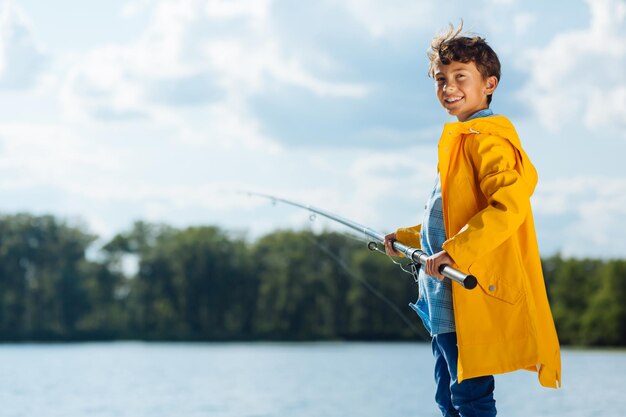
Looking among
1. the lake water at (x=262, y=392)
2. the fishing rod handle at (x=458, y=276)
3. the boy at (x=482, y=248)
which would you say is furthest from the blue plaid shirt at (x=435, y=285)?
the lake water at (x=262, y=392)

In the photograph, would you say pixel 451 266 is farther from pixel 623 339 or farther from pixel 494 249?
pixel 623 339

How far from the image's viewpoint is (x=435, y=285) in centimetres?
287

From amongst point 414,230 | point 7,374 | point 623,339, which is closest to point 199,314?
point 623,339

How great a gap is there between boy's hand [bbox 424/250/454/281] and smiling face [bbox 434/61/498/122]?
18.6 inches

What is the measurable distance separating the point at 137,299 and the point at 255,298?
6607mm

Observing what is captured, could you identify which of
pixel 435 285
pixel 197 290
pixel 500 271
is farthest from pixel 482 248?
pixel 197 290

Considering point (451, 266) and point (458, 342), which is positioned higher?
point (451, 266)

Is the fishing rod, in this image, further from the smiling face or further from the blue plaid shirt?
the smiling face

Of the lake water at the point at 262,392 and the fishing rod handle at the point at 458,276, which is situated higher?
the fishing rod handle at the point at 458,276

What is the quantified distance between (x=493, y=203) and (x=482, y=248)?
0.14 m

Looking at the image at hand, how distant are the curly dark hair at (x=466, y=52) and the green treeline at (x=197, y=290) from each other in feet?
164

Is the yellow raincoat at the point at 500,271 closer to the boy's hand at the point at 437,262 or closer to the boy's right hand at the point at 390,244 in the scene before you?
the boy's hand at the point at 437,262

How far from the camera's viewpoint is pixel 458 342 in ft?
9.00

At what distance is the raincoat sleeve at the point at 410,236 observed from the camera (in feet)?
10.8
